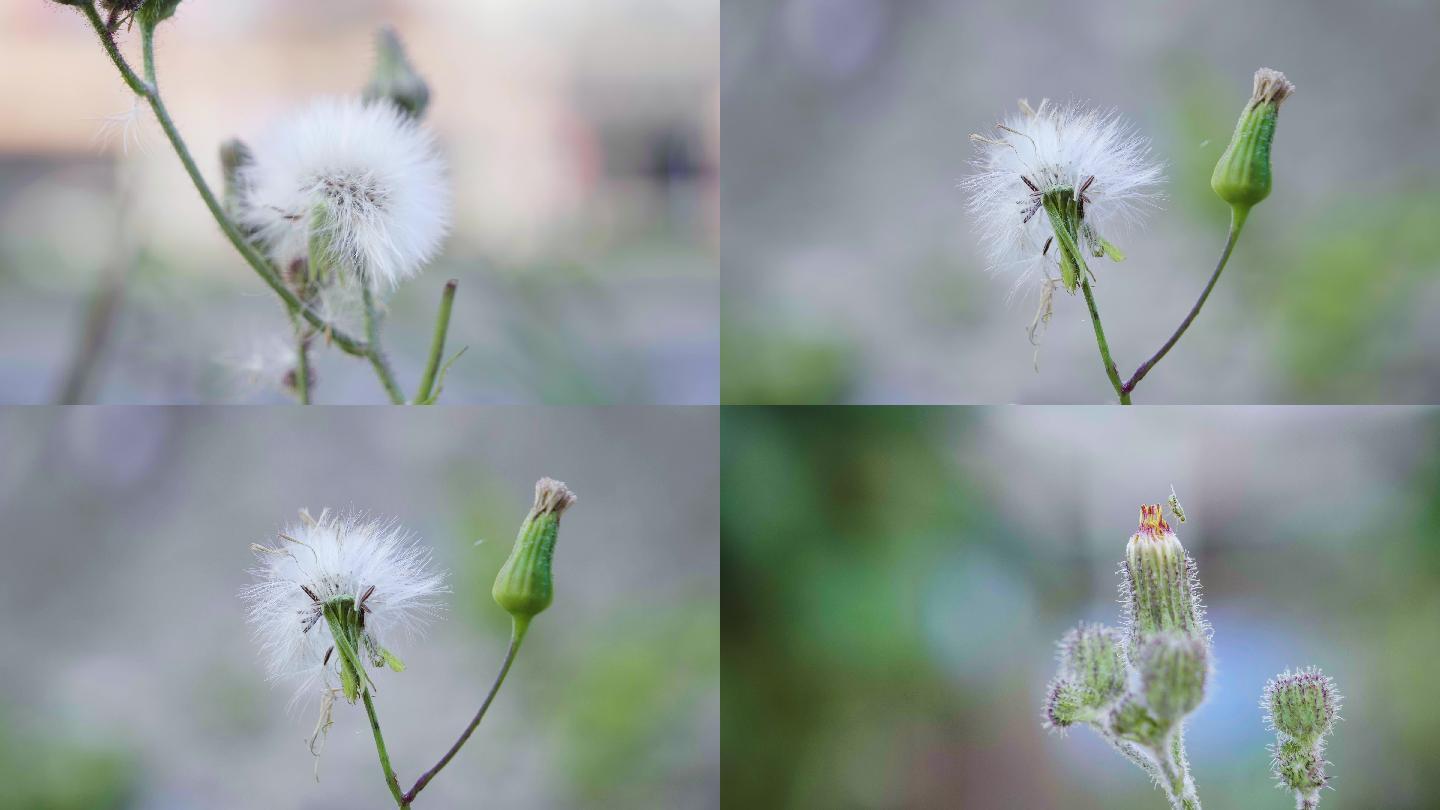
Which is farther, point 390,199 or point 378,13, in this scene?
point 378,13

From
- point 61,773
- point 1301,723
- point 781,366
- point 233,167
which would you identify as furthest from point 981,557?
point 61,773

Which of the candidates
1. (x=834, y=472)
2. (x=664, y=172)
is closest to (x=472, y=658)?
(x=834, y=472)

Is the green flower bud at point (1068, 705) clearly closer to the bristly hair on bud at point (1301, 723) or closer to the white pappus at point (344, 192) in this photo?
the bristly hair on bud at point (1301, 723)

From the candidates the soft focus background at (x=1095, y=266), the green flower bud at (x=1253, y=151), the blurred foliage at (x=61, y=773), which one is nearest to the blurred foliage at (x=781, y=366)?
the soft focus background at (x=1095, y=266)

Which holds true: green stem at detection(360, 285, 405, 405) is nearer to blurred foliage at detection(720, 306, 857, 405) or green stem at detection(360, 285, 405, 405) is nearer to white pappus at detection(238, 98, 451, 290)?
white pappus at detection(238, 98, 451, 290)

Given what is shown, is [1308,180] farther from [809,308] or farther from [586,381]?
[586,381]
